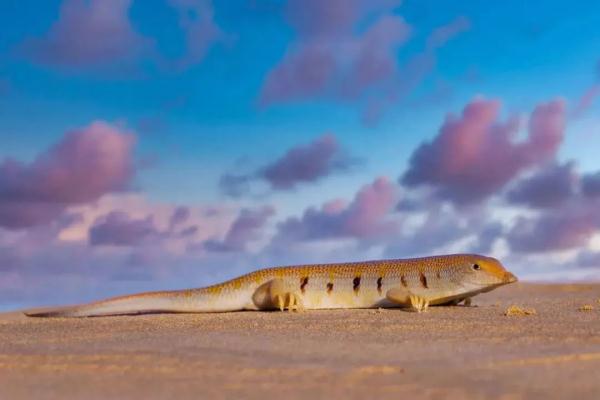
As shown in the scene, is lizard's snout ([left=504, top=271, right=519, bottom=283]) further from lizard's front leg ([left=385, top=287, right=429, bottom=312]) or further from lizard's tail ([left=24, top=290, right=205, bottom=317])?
lizard's tail ([left=24, top=290, right=205, bottom=317])

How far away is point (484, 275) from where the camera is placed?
9422 mm

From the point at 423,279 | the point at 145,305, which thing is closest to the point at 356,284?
the point at 423,279

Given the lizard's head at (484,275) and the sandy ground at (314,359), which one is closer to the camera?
the sandy ground at (314,359)

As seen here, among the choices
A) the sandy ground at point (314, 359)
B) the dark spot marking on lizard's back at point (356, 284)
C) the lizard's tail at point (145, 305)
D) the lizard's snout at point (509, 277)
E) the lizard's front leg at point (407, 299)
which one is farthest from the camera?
the lizard's tail at point (145, 305)

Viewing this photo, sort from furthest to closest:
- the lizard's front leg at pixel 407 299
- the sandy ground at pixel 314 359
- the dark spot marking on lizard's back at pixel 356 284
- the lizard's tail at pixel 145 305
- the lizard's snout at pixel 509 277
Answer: the lizard's tail at pixel 145 305
the dark spot marking on lizard's back at pixel 356 284
the lizard's snout at pixel 509 277
the lizard's front leg at pixel 407 299
the sandy ground at pixel 314 359

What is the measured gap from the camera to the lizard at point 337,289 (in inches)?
371

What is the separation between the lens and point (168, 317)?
902 centimetres

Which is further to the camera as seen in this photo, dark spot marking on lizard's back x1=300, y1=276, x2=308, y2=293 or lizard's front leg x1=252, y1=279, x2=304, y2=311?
dark spot marking on lizard's back x1=300, y1=276, x2=308, y2=293

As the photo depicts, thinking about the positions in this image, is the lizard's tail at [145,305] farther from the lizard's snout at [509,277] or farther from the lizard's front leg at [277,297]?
the lizard's snout at [509,277]

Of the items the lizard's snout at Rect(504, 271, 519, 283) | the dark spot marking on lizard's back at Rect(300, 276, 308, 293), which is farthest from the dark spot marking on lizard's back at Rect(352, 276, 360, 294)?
the lizard's snout at Rect(504, 271, 519, 283)

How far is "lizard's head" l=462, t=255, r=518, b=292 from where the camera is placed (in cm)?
940

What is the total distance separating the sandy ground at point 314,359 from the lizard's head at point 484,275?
5.25 ft

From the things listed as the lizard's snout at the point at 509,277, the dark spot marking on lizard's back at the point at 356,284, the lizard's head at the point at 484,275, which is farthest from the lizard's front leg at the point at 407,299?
the lizard's snout at the point at 509,277

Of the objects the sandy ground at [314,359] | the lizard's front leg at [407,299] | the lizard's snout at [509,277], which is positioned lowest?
the sandy ground at [314,359]
